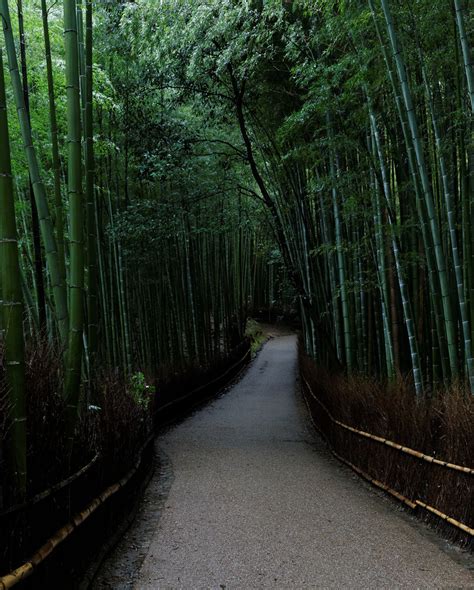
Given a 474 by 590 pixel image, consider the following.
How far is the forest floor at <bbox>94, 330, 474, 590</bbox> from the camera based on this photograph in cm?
224

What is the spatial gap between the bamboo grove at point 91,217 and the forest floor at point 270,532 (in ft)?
2.41

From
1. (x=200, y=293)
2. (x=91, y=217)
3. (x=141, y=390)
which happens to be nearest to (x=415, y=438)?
(x=91, y=217)

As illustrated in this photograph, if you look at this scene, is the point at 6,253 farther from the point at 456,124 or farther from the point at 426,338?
the point at 426,338

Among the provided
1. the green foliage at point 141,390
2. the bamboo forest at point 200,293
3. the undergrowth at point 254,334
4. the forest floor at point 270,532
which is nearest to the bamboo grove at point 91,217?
→ the bamboo forest at point 200,293

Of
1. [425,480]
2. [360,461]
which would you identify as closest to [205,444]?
[360,461]

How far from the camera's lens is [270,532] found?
2.78m

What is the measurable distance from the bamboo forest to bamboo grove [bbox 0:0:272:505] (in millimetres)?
19

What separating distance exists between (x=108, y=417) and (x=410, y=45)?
3016mm

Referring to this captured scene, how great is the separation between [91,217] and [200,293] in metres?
6.61

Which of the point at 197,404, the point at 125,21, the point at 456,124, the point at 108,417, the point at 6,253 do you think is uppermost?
the point at 125,21

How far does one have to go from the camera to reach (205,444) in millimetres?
5367

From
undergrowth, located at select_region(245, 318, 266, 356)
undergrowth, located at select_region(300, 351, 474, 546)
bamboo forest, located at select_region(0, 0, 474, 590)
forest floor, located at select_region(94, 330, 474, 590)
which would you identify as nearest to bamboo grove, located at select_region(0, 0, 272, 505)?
bamboo forest, located at select_region(0, 0, 474, 590)

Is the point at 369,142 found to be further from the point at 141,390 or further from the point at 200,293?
the point at 200,293

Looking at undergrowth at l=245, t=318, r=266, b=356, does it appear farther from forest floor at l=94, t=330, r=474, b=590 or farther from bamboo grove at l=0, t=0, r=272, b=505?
forest floor at l=94, t=330, r=474, b=590
